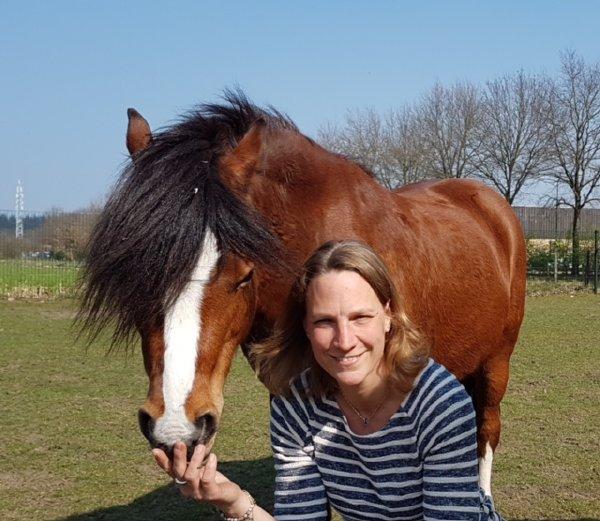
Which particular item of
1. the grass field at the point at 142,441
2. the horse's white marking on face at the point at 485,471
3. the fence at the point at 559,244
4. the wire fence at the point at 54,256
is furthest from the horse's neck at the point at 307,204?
the fence at the point at 559,244

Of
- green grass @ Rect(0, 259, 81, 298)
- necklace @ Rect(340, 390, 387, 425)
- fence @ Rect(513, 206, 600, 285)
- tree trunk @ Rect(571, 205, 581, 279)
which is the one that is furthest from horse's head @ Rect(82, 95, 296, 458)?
tree trunk @ Rect(571, 205, 581, 279)

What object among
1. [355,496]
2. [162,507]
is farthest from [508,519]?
[355,496]

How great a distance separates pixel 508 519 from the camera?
4133mm

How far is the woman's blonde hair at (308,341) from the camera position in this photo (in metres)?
1.82

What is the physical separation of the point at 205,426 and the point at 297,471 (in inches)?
12.1

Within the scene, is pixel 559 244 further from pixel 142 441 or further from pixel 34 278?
pixel 142 441

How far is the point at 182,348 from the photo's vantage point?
2086 millimetres

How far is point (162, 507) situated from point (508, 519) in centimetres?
216

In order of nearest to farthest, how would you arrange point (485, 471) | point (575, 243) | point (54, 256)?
point (485, 471) < point (54, 256) < point (575, 243)

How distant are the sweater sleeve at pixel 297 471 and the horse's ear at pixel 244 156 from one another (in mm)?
937

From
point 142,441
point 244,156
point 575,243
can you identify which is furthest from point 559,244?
point 244,156

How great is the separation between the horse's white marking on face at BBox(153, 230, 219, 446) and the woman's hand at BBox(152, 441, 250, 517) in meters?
0.09

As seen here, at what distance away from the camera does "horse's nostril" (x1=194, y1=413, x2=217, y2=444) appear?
2.02 meters

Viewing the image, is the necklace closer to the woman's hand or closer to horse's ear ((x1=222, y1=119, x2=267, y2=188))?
the woman's hand
